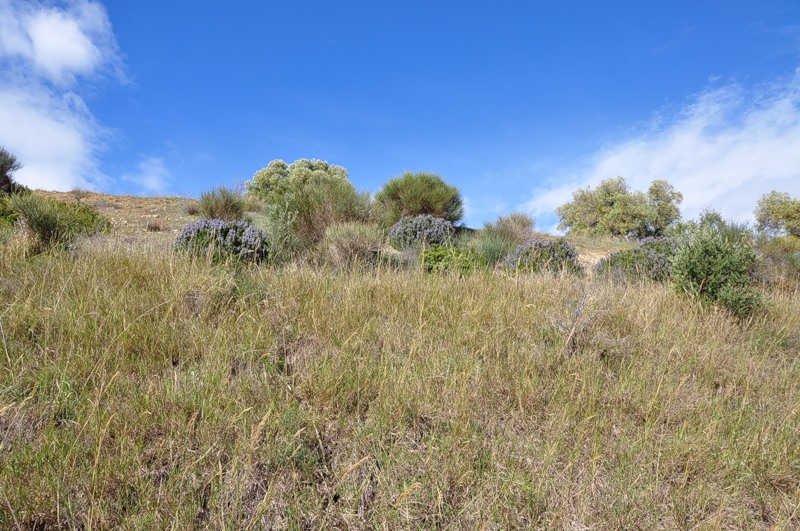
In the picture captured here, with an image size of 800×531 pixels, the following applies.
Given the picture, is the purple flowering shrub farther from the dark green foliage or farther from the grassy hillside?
the dark green foliage

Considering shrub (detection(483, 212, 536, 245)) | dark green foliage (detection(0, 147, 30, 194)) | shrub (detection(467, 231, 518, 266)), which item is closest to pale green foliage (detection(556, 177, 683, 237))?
shrub (detection(483, 212, 536, 245))

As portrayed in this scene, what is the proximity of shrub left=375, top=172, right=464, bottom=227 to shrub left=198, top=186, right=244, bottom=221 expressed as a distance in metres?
4.54

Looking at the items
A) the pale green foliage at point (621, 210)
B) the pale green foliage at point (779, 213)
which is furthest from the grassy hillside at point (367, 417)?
the pale green foliage at point (779, 213)

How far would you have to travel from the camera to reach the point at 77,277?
13.2 feet

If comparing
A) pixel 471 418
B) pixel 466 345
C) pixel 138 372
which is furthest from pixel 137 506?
pixel 466 345

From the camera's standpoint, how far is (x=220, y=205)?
1159 cm

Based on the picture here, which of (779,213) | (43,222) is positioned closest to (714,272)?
(43,222)

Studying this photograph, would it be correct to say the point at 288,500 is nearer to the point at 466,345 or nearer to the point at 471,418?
the point at 471,418

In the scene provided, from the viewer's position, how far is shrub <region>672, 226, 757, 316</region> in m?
5.25

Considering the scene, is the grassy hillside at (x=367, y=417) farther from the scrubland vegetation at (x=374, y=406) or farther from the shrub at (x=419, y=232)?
the shrub at (x=419, y=232)

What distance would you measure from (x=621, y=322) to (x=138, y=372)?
4.28 m

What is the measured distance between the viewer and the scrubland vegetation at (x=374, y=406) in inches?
66.9

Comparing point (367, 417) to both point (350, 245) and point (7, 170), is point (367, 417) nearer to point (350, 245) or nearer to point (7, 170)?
point (350, 245)

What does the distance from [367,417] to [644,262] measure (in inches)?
289
